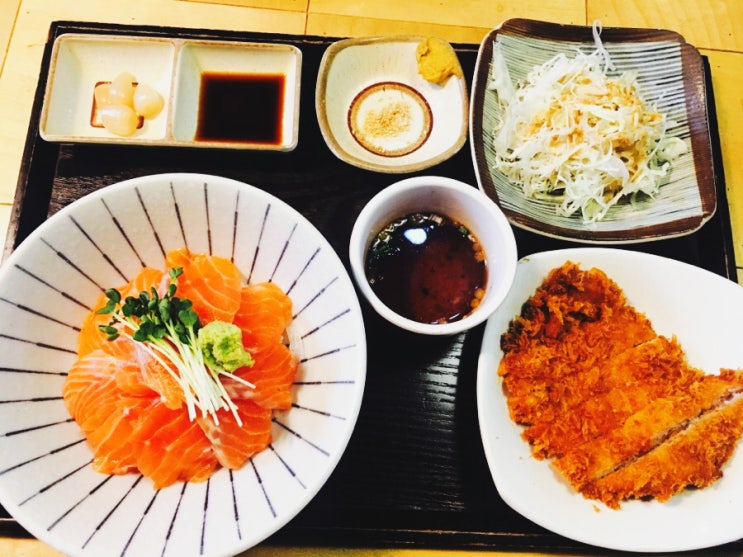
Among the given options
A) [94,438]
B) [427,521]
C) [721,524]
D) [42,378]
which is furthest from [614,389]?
[42,378]

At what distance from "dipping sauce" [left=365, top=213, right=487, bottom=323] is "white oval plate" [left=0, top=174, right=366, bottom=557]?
0.82 feet

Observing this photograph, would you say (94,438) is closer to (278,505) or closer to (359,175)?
(278,505)

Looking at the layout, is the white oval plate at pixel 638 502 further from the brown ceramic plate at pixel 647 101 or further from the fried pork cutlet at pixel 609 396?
the brown ceramic plate at pixel 647 101

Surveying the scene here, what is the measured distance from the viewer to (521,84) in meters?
1.94

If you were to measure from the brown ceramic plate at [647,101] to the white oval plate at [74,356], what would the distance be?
676mm

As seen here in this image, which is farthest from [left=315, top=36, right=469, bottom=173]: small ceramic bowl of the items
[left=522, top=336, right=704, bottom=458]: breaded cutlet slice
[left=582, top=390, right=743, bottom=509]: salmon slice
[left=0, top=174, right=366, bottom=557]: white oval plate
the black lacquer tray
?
[left=582, top=390, right=743, bottom=509]: salmon slice

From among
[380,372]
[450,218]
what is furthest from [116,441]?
[450,218]

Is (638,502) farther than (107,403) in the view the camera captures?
Yes

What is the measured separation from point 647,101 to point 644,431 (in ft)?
3.85

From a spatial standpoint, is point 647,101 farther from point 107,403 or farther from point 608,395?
point 107,403

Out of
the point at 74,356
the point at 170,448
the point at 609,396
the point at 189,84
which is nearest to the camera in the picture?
the point at 170,448

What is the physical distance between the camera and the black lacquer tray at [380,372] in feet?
4.77

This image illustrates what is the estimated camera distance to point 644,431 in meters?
1.45

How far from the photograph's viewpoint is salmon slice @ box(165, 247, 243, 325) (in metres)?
1.32
